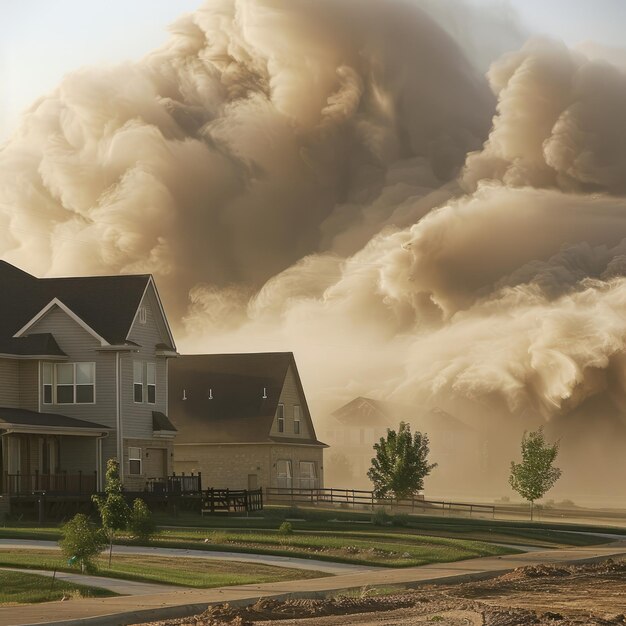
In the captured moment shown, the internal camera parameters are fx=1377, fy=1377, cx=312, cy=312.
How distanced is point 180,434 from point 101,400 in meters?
16.9

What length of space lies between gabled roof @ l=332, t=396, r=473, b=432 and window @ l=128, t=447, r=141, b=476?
88.0 m

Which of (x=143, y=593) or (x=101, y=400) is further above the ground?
(x=101, y=400)

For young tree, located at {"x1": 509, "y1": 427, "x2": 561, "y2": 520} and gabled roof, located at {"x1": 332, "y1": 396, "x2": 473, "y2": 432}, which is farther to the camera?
gabled roof, located at {"x1": 332, "y1": 396, "x2": 473, "y2": 432}

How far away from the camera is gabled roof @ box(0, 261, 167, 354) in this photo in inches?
2301

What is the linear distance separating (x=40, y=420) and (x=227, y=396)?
22.9 m

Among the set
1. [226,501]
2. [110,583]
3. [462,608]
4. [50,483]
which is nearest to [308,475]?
[226,501]

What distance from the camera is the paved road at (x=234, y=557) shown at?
33031 mm

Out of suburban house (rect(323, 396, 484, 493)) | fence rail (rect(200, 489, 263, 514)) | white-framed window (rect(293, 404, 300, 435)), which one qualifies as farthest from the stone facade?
suburban house (rect(323, 396, 484, 493))

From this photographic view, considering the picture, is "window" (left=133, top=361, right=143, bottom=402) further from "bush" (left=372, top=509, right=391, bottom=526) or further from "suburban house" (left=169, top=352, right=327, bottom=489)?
"bush" (left=372, top=509, right=391, bottom=526)

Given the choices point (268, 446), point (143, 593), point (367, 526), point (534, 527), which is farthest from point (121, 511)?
point (268, 446)

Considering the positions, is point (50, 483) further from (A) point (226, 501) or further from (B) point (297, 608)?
(B) point (297, 608)

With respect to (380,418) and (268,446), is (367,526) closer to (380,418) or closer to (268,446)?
(268,446)

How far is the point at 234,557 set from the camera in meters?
34.2

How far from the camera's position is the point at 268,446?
2886 inches
